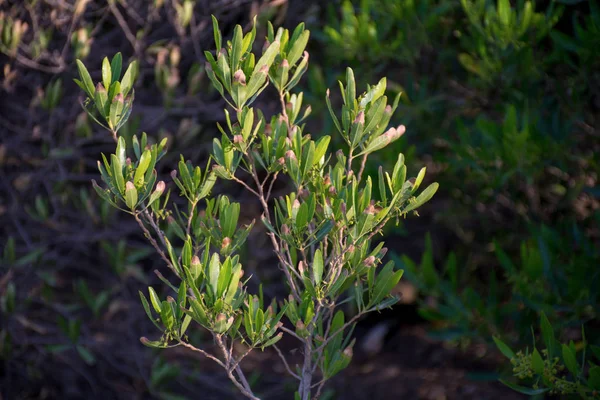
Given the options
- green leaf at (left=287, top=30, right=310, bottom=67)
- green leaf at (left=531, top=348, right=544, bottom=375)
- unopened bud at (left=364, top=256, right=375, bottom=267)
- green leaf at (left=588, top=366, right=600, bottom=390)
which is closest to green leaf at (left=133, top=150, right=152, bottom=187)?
green leaf at (left=287, top=30, right=310, bottom=67)

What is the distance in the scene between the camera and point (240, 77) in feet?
5.32

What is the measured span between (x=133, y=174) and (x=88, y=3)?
69.0 inches

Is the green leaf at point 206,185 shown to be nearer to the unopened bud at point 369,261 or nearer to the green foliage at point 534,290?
the unopened bud at point 369,261

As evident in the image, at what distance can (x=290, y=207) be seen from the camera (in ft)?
5.36

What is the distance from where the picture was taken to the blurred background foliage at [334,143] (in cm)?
280

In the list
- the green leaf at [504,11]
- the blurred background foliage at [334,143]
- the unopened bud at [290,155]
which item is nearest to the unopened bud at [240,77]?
the unopened bud at [290,155]

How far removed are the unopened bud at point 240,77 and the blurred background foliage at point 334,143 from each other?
1.39 meters

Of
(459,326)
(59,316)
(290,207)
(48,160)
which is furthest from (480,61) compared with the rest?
(59,316)

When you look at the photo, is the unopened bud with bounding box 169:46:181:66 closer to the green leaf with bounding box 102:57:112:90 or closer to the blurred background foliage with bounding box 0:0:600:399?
the blurred background foliage with bounding box 0:0:600:399

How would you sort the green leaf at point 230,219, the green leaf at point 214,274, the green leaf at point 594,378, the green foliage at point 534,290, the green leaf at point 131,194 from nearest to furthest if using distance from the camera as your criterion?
the green leaf at point 214,274, the green leaf at point 131,194, the green leaf at point 230,219, the green leaf at point 594,378, the green foliage at point 534,290

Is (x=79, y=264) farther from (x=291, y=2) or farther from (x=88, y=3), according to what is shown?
(x=291, y=2)

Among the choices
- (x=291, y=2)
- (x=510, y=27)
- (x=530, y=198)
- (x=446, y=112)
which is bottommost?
(x=530, y=198)

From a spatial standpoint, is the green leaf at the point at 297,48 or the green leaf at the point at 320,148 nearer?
the green leaf at the point at 320,148

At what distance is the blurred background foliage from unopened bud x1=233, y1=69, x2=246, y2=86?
1392 millimetres
